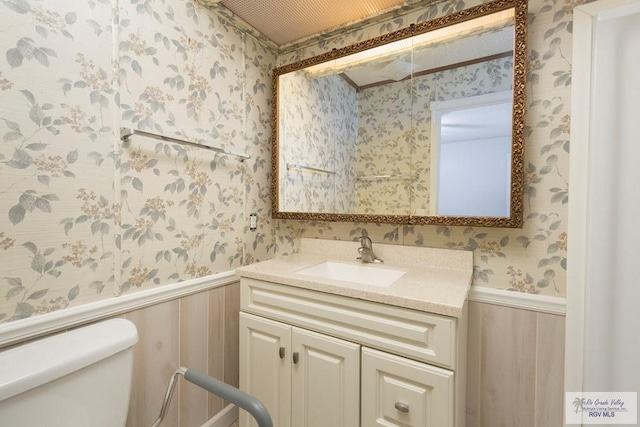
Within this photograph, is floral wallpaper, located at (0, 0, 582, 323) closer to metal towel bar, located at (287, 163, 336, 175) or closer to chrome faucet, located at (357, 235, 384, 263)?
chrome faucet, located at (357, 235, 384, 263)

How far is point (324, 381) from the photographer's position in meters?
1.08

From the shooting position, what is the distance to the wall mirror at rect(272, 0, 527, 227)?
116cm

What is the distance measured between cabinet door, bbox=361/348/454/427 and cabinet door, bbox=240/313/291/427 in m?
0.34

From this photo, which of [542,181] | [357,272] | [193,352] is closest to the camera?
[542,181]

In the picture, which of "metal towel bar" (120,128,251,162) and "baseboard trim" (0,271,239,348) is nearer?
"baseboard trim" (0,271,239,348)

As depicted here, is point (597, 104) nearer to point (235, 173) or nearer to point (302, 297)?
point (302, 297)

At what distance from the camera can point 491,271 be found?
4.06ft

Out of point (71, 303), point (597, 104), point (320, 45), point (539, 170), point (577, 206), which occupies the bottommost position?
point (71, 303)

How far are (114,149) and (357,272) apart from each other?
114cm

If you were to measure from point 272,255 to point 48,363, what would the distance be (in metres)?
1.15

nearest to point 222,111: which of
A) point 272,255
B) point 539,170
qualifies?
point 272,255

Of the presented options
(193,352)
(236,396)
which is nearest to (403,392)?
(236,396)

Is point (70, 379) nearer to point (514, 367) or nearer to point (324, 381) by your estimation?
point (324, 381)

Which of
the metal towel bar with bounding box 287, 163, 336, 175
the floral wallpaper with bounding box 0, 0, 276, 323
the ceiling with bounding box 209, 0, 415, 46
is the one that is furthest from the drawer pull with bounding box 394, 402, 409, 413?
the ceiling with bounding box 209, 0, 415, 46
